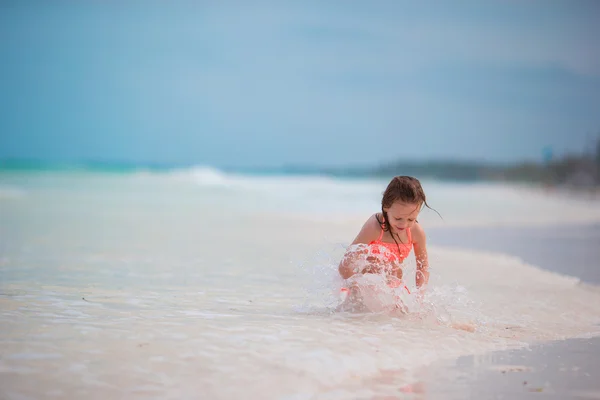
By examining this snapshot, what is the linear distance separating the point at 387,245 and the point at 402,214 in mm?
368

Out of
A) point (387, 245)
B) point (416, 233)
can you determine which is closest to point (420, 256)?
point (416, 233)

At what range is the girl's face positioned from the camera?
485 cm

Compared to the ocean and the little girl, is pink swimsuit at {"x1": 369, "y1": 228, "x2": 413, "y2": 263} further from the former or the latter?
the ocean

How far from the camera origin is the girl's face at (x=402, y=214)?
4.85 meters

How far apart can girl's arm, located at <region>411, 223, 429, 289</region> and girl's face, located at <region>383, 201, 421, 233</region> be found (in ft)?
0.63

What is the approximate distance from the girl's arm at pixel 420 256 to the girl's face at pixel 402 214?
0.19 meters

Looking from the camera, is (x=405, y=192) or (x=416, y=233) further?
(x=416, y=233)

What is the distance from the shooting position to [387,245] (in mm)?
5145

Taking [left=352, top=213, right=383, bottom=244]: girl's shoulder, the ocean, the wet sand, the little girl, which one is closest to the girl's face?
the little girl

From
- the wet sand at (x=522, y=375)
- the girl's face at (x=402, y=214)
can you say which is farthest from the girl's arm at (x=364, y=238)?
the wet sand at (x=522, y=375)

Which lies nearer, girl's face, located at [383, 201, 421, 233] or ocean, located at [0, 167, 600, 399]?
ocean, located at [0, 167, 600, 399]

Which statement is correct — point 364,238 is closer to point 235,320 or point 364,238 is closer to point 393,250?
point 393,250

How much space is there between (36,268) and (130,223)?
250 inches

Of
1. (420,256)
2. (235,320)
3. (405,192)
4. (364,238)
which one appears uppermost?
(405,192)
